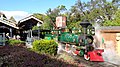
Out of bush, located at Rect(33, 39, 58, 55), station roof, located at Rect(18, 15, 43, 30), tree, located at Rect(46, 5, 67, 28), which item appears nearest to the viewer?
bush, located at Rect(33, 39, 58, 55)

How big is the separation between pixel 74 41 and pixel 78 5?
37.3 meters

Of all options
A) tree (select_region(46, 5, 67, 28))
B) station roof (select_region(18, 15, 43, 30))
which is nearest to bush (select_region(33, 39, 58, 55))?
station roof (select_region(18, 15, 43, 30))

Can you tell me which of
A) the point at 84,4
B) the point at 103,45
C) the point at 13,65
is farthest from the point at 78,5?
the point at 13,65

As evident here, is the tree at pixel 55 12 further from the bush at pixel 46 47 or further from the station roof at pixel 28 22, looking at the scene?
the bush at pixel 46 47

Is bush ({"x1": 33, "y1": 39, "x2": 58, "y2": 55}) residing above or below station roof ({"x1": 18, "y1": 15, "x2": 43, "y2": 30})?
below

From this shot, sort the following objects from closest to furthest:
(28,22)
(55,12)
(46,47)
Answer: (46,47) → (28,22) → (55,12)

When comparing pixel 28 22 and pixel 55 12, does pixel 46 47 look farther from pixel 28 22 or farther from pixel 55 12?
pixel 55 12

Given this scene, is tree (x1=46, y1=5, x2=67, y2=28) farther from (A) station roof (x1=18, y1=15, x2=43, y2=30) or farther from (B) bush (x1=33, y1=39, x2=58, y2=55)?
(B) bush (x1=33, y1=39, x2=58, y2=55)

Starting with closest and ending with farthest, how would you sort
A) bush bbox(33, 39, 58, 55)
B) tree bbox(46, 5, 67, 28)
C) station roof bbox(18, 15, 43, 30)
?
bush bbox(33, 39, 58, 55)
station roof bbox(18, 15, 43, 30)
tree bbox(46, 5, 67, 28)

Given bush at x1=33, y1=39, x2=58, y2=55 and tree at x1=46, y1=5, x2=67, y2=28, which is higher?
tree at x1=46, y1=5, x2=67, y2=28

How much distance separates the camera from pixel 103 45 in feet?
87.3

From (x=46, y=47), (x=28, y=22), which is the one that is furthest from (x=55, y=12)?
(x=46, y=47)

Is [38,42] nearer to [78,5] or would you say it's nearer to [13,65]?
[13,65]

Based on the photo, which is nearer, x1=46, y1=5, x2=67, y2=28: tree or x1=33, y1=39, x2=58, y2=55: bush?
x1=33, y1=39, x2=58, y2=55: bush
